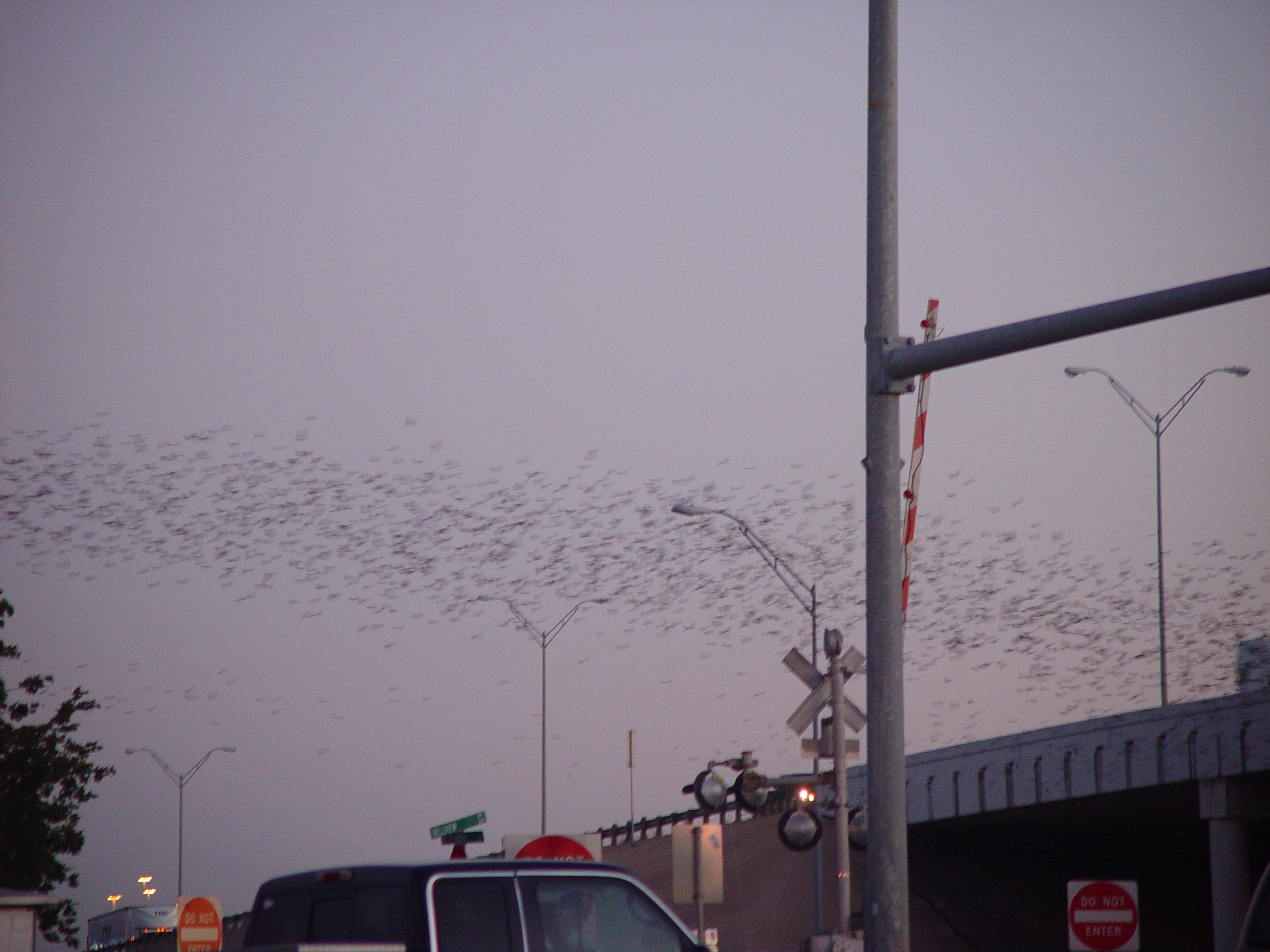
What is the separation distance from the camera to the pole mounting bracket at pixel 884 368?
966 cm

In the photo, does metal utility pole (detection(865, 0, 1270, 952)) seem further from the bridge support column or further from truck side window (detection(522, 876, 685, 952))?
the bridge support column

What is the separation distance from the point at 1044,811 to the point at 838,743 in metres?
23.5

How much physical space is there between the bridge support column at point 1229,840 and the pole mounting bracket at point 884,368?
29.6 metres

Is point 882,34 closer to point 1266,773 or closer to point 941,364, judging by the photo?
point 941,364

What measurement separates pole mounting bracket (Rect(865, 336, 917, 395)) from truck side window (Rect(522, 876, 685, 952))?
3454mm

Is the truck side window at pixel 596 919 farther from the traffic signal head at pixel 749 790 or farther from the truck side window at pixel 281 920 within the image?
the traffic signal head at pixel 749 790

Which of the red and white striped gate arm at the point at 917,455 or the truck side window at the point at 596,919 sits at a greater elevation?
the red and white striped gate arm at the point at 917,455

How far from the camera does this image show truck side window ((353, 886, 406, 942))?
344 inches

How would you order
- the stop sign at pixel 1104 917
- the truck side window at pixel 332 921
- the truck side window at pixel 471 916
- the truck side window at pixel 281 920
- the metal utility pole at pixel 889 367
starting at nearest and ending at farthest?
the truck side window at pixel 471 916 → the metal utility pole at pixel 889 367 → the truck side window at pixel 332 921 → the truck side window at pixel 281 920 → the stop sign at pixel 1104 917

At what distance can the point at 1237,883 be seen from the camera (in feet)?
117

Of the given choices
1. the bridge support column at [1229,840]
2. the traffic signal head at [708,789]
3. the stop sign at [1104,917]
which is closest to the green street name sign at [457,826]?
the traffic signal head at [708,789]

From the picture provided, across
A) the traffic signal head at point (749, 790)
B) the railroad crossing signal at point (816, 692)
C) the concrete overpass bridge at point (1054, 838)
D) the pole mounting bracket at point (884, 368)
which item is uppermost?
the pole mounting bracket at point (884, 368)

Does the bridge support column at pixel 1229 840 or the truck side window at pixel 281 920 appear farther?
the bridge support column at pixel 1229 840

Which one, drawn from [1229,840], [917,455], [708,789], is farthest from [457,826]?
[1229,840]
